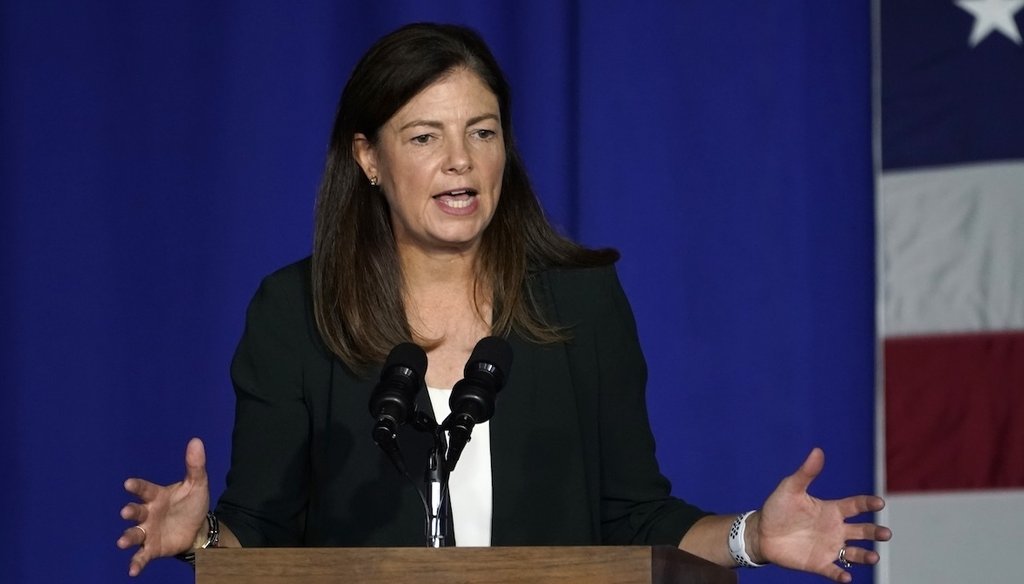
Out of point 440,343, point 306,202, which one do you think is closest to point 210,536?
point 440,343

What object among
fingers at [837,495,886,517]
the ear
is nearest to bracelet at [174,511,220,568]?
the ear

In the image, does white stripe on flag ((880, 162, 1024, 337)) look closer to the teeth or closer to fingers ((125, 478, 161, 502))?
the teeth

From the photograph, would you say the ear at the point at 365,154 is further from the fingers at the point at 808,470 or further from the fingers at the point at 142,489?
the fingers at the point at 808,470

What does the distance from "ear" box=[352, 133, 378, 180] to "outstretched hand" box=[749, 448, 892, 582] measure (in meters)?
0.87

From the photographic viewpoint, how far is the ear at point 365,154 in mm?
2332

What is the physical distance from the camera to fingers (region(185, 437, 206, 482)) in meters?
1.77

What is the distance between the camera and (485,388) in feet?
5.45

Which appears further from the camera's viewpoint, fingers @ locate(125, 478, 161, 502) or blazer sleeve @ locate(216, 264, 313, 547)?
blazer sleeve @ locate(216, 264, 313, 547)

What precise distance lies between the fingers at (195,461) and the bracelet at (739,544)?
0.72 meters

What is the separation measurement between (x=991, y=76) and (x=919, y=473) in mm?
830

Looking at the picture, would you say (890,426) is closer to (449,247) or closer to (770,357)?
(770,357)

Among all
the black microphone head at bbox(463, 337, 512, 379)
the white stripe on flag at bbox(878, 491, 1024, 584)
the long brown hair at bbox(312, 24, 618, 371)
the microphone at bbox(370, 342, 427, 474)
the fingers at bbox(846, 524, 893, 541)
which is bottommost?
the white stripe on flag at bbox(878, 491, 1024, 584)

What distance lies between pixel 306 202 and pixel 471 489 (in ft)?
4.79

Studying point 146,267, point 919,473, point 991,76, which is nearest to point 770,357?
point 919,473
